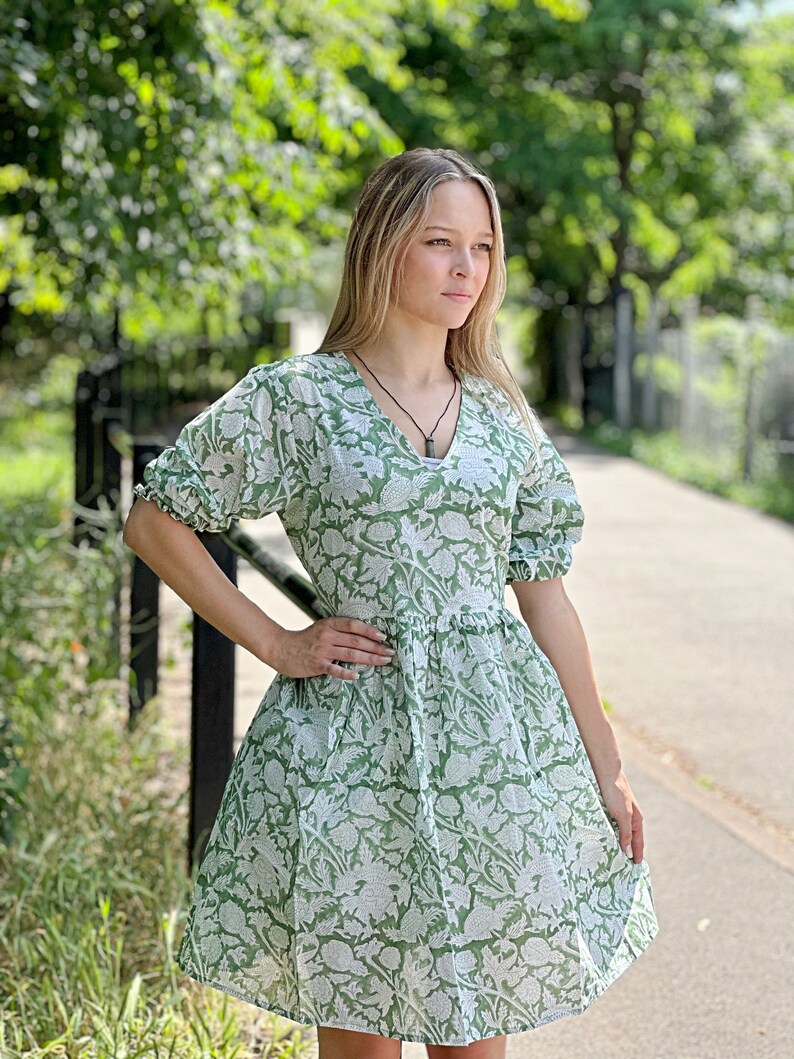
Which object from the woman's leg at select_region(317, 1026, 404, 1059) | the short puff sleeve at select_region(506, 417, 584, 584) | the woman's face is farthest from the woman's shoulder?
the woman's leg at select_region(317, 1026, 404, 1059)

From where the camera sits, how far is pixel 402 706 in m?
2.31

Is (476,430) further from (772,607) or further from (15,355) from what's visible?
(15,355)

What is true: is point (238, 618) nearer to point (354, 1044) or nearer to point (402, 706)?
point (402, 706)

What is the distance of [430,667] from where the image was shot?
2340mm

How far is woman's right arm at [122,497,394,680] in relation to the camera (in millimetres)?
2330

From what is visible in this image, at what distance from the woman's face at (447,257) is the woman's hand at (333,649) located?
1.71ft

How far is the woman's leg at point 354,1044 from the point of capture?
234 centimetres

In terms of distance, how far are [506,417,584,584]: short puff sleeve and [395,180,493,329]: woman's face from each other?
0.29 meters

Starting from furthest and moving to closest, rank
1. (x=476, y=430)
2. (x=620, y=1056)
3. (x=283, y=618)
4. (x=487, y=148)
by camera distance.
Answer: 1. (x=487, y=148)
2. (x=283, y=618)
3. (x=620, y=1056)
4. (x=476, y=430)

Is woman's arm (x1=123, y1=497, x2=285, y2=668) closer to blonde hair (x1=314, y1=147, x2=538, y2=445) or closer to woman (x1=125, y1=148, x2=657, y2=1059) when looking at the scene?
woman (x1=125, y1=148, x2=657, y2=1059)

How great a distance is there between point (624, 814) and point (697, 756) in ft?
11.7

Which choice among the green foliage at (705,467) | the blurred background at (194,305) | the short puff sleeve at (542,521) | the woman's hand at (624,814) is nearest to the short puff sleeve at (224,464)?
the short puff sleeve at (542,521)

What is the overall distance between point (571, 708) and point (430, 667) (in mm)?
332

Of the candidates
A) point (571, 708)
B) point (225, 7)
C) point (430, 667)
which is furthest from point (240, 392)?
point (225, 7)
